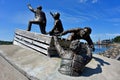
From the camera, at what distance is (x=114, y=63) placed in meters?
6.75

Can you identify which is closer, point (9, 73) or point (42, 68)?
point (42, 68)

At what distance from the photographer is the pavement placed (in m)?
5.62

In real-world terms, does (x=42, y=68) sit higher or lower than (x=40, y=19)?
lower

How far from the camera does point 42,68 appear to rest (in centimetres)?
623

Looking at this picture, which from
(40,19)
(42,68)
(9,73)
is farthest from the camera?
(40,19)

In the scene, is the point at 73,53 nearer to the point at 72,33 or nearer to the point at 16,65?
the point at 72,33

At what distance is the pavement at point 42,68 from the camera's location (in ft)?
18.4

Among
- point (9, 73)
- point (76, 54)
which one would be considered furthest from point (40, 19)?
point (76, 54)

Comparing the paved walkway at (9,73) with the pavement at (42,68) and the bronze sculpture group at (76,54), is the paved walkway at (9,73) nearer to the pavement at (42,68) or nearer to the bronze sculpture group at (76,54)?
the pavement at (42,68)

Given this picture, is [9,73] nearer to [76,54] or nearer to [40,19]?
[76,54]

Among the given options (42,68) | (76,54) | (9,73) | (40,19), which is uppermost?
(40,19)

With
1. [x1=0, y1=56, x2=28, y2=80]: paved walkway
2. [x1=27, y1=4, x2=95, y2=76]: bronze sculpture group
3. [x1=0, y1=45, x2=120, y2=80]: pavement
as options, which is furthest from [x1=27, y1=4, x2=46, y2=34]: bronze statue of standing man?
[x1=27, y1=4, x2=95, y2=76]: bronze sculpture group

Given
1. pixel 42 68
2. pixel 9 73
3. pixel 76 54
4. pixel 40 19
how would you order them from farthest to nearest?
pixel 40 19
pixel 9 73
pixel 42 68
pixel 76 54

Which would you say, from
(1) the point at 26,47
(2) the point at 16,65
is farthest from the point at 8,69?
(1) the point at 26,47
